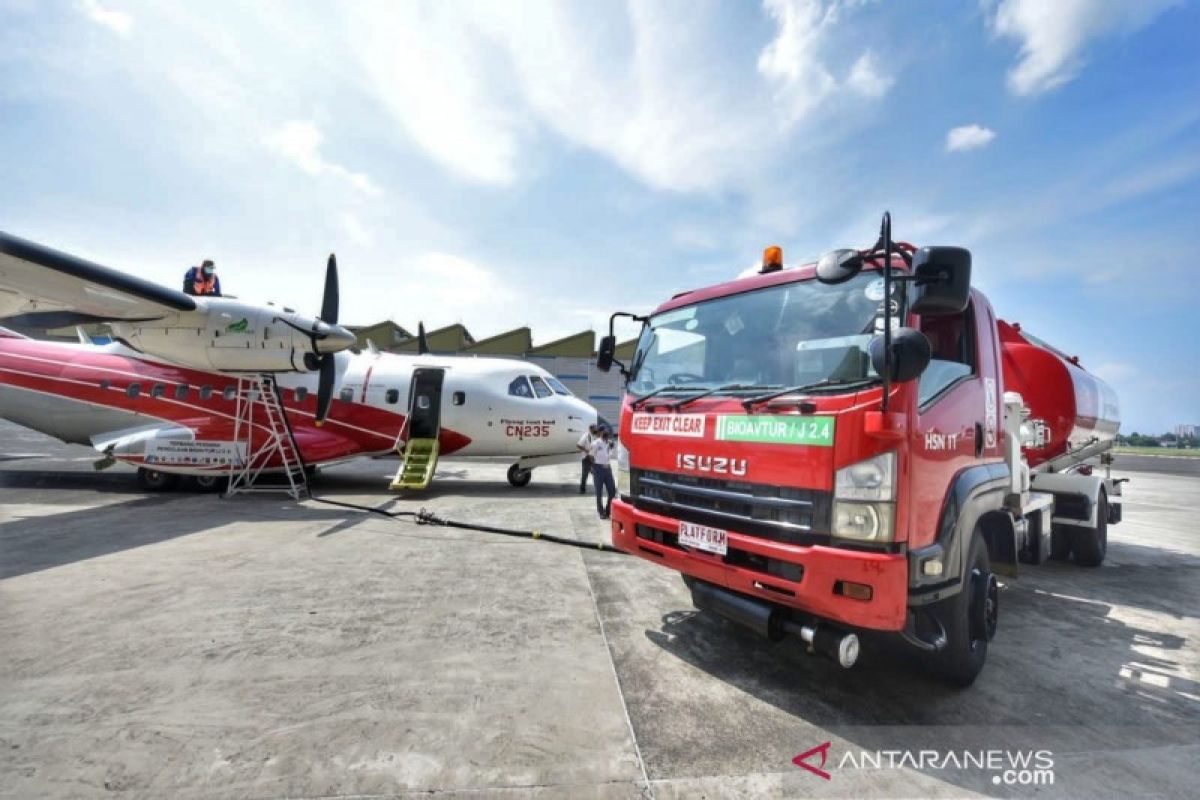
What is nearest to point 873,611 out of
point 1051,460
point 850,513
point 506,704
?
point 850,513

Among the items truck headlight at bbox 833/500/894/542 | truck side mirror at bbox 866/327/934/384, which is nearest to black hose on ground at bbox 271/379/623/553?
truck headlight at bbox 833/500/894/542

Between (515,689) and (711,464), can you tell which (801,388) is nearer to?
(711,464)

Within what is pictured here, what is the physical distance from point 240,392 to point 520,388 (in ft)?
19.7

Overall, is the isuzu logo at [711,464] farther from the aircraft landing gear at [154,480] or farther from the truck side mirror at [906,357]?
the aircraft landing gear at [154,480]

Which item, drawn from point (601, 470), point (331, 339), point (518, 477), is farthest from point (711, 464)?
point (518, 477)

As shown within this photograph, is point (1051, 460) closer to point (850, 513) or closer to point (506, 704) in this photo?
point (850, 513)

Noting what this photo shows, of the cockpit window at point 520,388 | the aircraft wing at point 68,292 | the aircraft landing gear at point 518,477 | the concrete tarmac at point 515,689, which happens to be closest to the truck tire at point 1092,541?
the concrete tarmac at point 515,689

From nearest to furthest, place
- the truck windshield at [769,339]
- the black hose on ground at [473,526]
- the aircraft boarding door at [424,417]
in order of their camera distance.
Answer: the truck windshield at [769,339], the black hose on ground at [473,526], the aircraft boarding door at [424,417]

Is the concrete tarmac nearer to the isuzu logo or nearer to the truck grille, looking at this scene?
the truck grille

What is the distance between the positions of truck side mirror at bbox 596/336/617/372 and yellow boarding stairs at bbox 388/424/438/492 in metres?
7.07

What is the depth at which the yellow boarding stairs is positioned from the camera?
11.2 meters

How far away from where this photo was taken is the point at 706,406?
3729mm

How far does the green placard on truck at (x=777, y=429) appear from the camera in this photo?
304 cm

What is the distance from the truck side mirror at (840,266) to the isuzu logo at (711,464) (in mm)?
1331
